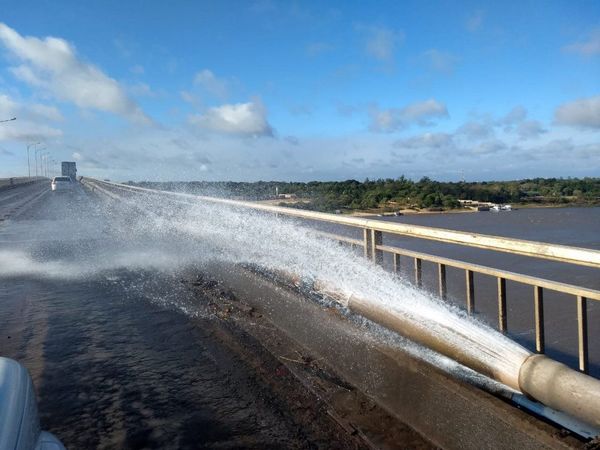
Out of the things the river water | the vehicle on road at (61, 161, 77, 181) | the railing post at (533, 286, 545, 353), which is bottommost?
the river water

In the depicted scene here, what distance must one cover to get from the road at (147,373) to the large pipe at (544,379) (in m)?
1.25

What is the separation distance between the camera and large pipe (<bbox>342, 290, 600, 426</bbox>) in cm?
343

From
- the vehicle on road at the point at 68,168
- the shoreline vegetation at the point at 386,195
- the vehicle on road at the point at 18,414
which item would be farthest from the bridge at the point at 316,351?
the vehicle on road at the point at 68,168

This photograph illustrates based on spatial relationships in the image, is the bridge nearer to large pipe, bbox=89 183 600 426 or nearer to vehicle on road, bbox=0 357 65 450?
large pipe, bbox=89 183 600 426

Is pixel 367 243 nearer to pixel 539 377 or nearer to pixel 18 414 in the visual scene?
pixel 539 377

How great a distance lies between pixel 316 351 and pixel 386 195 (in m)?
26.9

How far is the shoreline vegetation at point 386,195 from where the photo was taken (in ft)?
81.0

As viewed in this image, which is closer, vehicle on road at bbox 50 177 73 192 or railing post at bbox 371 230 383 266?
railing post at bbox 371 230 383 266

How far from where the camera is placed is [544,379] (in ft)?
12.2

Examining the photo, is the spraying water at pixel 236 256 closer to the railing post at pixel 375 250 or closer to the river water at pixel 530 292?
the railing post at pixel 375 250

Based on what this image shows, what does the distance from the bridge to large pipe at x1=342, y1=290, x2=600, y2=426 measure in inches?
0.4

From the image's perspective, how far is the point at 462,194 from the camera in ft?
115

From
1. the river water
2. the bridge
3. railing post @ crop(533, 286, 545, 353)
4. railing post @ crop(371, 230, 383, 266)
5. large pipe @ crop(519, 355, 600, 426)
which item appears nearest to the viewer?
large pipe @ crop(519, 355, 600, 426)

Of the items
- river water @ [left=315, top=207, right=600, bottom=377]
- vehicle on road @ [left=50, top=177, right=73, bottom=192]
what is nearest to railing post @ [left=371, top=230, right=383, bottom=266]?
river water @ [left=315, top=207, right=600, bottom=377]
